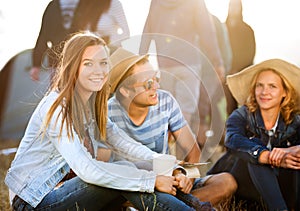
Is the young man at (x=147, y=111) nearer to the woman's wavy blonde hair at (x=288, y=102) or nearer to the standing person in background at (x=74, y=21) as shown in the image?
the standing person in background at (x=74, y=21)

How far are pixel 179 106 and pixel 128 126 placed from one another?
0.16m

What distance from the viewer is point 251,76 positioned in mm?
1953

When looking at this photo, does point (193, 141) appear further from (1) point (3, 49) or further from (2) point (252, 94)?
(1) point (3, 49)

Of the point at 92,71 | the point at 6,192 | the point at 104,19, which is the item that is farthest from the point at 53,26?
the point at 6,192

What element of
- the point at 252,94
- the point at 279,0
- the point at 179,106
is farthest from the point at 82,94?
the point at 279,0

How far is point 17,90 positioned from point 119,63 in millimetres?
835

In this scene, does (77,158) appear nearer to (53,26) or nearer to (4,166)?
(53,26)

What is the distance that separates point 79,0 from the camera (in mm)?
2002

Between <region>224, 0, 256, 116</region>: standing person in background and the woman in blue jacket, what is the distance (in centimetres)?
9

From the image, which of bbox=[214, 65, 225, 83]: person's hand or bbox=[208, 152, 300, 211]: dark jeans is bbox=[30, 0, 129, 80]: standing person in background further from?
bbox=[208, 152, 300, 211]: dark jeans

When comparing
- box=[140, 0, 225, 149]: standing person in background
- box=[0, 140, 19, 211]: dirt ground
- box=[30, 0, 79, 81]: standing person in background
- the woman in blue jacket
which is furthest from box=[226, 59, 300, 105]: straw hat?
box=[0, 140, 19, 211]: dirt ground

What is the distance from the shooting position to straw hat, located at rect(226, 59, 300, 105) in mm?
1896

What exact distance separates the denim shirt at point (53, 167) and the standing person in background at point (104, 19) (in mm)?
307

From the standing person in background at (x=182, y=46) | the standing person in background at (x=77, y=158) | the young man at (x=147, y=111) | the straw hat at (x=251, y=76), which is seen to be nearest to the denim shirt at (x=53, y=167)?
the standing person in background at (x=77, y=158)
